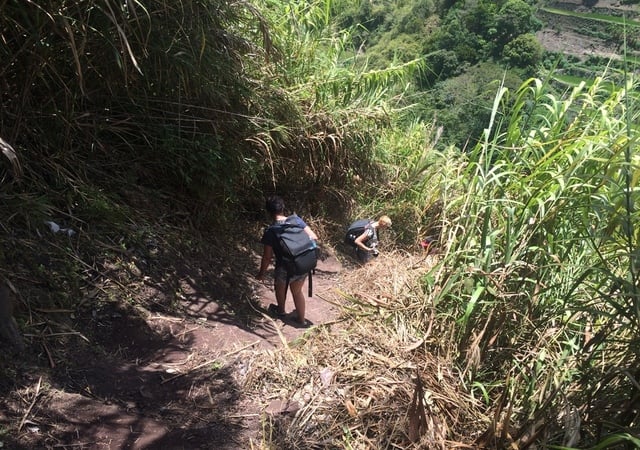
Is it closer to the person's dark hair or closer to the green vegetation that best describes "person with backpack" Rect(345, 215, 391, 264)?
the green vegetation

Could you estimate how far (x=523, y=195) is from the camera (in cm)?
254

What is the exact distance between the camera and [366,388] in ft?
7.72

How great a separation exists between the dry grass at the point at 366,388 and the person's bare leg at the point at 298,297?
0.95 m

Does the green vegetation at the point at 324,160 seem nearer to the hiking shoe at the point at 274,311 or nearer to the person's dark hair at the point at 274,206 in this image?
the person's dark hair at the point at 274,206

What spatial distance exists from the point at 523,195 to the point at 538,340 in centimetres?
75

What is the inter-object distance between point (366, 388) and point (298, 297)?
1685 millimetres

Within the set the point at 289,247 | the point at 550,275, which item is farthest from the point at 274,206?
the point at 550,275

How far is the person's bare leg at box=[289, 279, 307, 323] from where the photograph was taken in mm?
3860

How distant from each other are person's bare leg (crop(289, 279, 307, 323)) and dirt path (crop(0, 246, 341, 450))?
47cm

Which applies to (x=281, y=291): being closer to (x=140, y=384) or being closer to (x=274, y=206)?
(x=274, y=206)

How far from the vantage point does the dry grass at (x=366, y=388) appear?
214 centimetres

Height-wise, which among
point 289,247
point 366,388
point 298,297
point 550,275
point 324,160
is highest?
point 550,275

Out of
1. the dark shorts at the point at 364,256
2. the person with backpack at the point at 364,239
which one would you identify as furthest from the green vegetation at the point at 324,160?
the dark shorts at the point at 364,256

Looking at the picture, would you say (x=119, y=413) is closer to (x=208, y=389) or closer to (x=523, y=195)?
(x=208, y=389)
